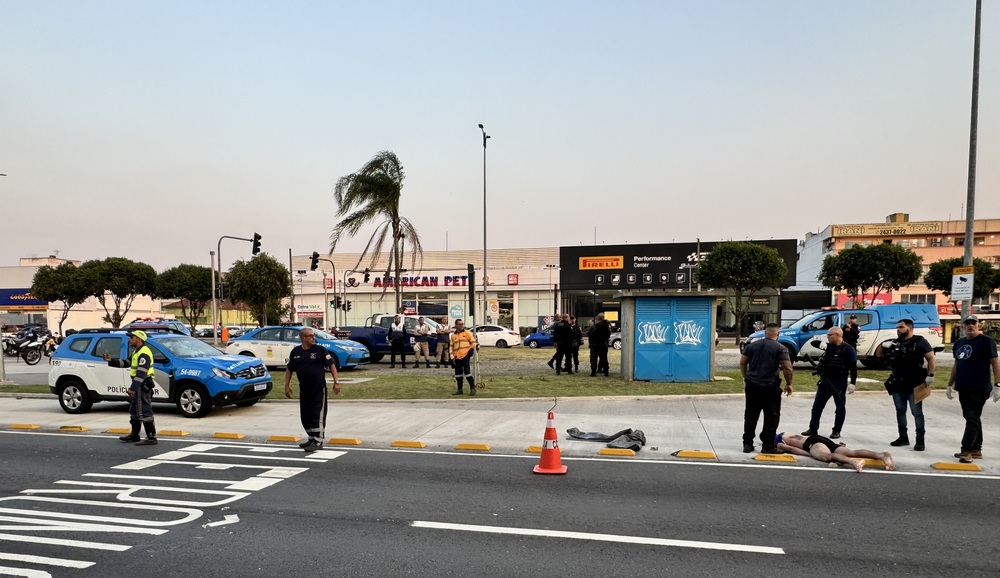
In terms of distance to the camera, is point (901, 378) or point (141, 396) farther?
point (141, 396)

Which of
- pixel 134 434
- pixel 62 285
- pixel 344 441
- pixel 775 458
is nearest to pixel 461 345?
pixel 344 441

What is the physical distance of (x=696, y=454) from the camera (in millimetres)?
7969

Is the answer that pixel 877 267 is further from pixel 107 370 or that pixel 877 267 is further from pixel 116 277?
pixel 116 277

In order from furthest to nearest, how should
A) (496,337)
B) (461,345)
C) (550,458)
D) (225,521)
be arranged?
(496,337), (461,345), (550,458), (225,521)

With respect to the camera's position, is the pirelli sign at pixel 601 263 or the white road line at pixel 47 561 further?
the pirelli sign at pixel 601 263

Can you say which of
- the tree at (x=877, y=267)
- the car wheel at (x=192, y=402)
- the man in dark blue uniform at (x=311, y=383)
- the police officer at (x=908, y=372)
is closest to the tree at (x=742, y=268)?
the tree at (x=877, y=267)

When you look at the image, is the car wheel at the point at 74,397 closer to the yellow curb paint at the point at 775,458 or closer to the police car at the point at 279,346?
the police car at the point at 279,346

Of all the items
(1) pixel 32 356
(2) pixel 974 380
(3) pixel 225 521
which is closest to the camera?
(3) pixel 225 521

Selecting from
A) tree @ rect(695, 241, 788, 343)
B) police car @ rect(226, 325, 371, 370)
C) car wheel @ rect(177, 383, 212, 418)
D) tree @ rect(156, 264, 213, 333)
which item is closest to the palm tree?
police car @ rect(226, 325, 371, 370)

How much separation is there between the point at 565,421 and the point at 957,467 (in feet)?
17.7

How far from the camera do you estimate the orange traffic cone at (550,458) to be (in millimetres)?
7141

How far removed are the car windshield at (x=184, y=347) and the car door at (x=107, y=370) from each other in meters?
0.78

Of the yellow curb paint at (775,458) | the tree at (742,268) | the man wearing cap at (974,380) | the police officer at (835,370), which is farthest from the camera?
the tree at (742,268)

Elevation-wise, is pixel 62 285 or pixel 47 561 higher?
pixel 62 285
